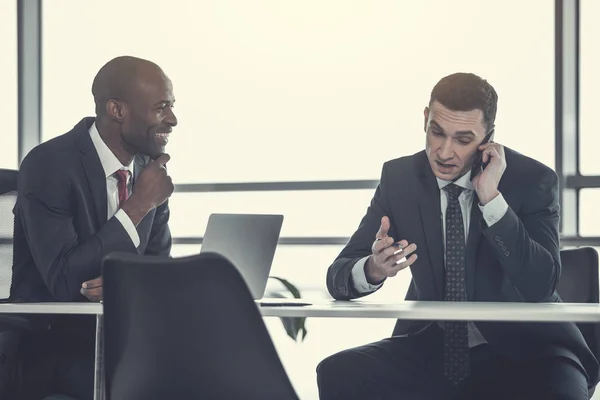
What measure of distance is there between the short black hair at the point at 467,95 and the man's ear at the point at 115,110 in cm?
110

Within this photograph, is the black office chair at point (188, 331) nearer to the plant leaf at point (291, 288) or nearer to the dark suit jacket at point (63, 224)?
the dark suit jacket at point (63, 224)

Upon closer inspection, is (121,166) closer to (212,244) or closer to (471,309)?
(212,244)

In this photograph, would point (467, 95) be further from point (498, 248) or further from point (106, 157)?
point (106, 157)


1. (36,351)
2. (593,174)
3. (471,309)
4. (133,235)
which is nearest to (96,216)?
(133,235)

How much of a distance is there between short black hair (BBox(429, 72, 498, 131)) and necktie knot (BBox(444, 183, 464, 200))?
21 cm

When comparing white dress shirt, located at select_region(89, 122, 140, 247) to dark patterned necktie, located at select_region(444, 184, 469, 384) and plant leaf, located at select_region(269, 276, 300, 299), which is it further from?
plant leaf, located at select_region(269, 276, 300, 299)

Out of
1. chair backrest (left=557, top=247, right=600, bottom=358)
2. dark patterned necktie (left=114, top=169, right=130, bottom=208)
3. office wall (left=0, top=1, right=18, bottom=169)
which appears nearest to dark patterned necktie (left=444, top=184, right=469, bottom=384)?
chair backrest (left=557, top=247, right=600, bottom=358)

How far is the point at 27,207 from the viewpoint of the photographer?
251 centimetres

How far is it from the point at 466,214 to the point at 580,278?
0.44m

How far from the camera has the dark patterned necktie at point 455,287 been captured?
2283 mm

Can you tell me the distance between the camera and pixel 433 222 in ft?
8.07

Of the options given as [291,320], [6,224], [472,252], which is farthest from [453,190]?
[291,320]

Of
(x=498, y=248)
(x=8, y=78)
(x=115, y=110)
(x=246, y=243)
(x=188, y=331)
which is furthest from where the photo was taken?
(x=8, y=78)

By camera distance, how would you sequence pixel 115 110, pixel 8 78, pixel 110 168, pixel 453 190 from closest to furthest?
pixel 453 190 → pixel 110 168 → pixel 115 110 → pixel 8 78
